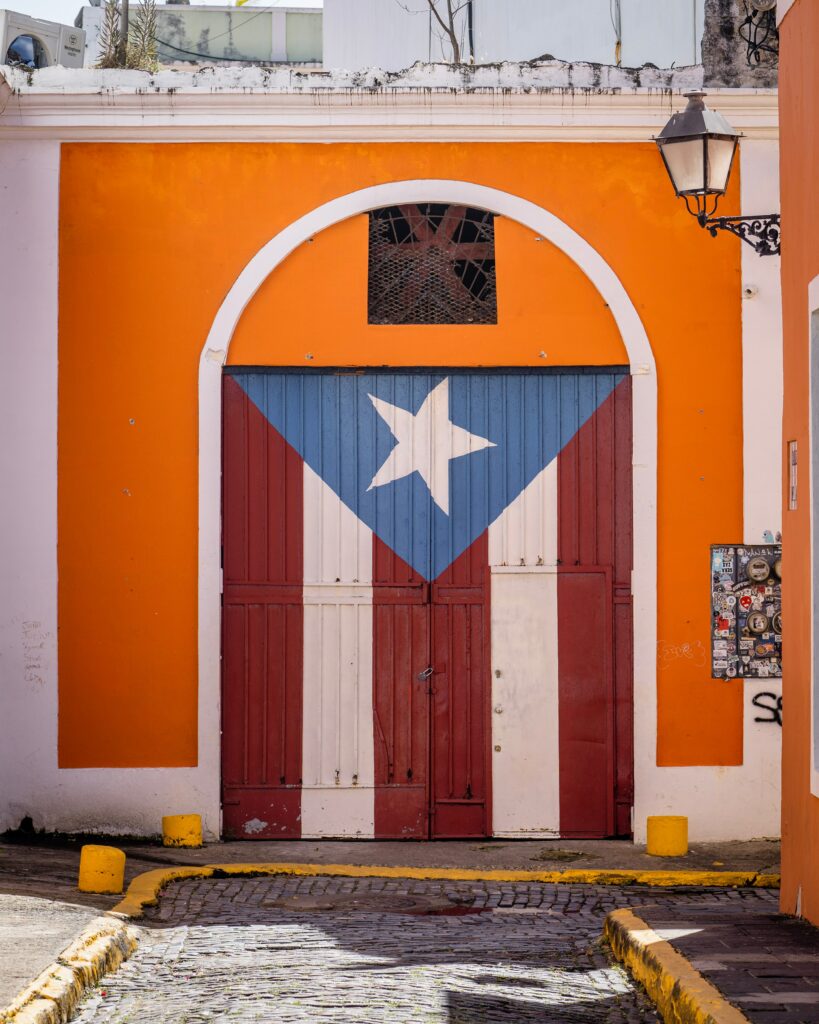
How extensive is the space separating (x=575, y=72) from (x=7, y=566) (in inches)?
202

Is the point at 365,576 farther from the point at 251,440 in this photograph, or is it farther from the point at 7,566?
the point at 7,566

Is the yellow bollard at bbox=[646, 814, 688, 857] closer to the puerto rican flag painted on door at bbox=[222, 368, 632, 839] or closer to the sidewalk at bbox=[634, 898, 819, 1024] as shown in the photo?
the puerto rican flag painted on door at bbox=[222, 368, 632, 839]

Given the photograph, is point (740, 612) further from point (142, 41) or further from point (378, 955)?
point (142, 41)

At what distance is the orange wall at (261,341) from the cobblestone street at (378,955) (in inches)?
71.7

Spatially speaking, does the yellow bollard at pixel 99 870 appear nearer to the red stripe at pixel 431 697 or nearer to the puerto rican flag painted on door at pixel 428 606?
the puerto rican flag painted on door at pixel 428 606

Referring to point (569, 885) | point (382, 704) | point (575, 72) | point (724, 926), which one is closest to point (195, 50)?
point (575, 72)

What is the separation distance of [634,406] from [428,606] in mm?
1975

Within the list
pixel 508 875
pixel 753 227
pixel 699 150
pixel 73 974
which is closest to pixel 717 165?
pixel 699 150

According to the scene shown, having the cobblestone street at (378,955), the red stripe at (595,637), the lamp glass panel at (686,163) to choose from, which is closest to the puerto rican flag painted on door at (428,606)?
the red stripe at (595,637)

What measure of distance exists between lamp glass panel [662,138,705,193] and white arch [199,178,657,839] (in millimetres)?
1689

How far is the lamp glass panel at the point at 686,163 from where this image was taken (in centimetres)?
869

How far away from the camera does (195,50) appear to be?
21.2 meters

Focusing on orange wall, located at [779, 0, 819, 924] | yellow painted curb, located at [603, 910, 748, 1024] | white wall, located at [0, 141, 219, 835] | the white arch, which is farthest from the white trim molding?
yellow painted curb, located at [603, 910, 748, 1024]

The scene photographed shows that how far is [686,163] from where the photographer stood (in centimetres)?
875
